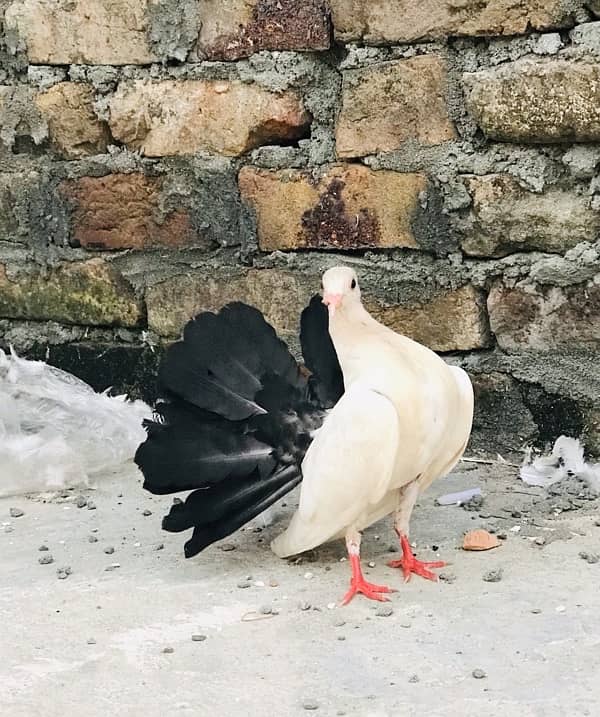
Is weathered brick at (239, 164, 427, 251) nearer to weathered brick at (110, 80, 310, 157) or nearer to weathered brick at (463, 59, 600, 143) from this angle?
weathered brick at (110, 80, 310, 157)

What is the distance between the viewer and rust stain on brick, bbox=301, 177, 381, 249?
242 centimetres

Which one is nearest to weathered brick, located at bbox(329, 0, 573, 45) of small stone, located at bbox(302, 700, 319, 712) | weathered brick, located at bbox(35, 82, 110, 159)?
weathered brick, located at bbox(35, 82, 110, 159)

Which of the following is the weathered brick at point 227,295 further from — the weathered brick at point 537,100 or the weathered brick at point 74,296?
the weathered brick at point 537,100

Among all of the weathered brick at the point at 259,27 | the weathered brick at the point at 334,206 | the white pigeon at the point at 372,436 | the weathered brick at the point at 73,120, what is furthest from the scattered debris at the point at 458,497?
the weathered brick at the point at 73,120

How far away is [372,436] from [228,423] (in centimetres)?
31

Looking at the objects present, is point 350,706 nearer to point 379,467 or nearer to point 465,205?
point 379,467

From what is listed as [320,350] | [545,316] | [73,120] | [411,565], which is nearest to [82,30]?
[73,120]

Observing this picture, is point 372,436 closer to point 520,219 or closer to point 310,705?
point 310,705

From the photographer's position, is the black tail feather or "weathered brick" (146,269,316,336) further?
"weathered brick" (146,269,316,336)

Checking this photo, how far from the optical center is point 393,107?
2350 millimetres

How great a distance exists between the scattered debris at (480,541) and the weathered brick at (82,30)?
1211mm

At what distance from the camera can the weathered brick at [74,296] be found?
8.92 ft

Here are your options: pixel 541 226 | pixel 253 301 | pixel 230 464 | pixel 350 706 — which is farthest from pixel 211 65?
pixel 350 706

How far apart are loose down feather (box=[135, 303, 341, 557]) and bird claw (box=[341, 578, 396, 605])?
0.68 feet
